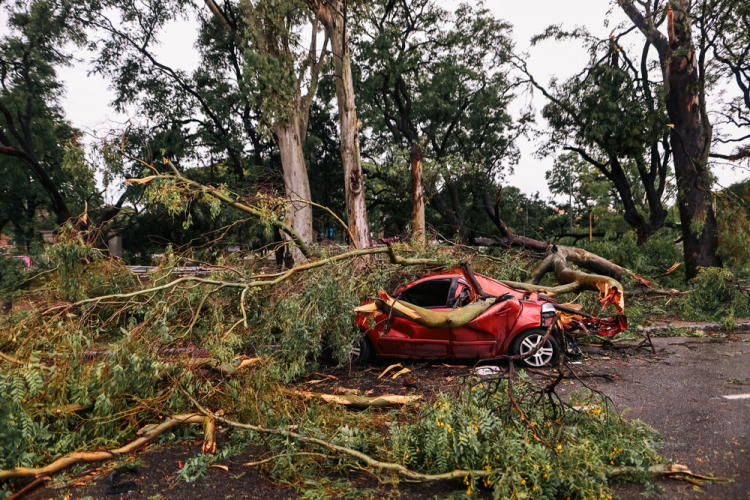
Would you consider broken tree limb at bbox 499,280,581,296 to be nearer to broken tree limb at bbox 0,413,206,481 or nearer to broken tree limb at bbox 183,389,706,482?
broken tree limb at bbox 183,389,706,482

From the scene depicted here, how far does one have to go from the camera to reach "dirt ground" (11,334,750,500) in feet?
10.8

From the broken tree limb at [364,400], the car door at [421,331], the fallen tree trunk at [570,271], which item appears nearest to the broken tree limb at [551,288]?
the fallen tree trunk at [570,271]

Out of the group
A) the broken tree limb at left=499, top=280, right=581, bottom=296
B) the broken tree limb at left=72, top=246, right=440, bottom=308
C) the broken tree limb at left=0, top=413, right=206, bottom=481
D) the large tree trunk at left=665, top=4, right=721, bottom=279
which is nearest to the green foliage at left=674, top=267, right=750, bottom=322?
the large tree trunk at left=665, top=4, right=721, bottom=279

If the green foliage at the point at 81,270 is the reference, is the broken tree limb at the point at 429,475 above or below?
below

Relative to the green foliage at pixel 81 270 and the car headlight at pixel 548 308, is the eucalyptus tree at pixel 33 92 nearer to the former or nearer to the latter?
the green foliage at pixel 81 270

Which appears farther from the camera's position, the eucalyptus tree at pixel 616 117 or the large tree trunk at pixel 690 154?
the eucalyptus tree at pixel 616 117

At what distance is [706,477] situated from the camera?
3.17 meters

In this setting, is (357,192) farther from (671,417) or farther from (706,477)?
(706,477)

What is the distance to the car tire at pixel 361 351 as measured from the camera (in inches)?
256

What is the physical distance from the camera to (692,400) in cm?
482

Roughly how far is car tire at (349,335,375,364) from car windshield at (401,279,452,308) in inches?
34.2

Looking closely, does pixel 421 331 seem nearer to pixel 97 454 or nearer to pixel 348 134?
pixel 97 454

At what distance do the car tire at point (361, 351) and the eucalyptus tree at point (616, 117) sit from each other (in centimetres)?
1293

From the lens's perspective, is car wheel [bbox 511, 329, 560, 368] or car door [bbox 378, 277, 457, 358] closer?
car wheel [bbox 511, 329, 560, 368]
